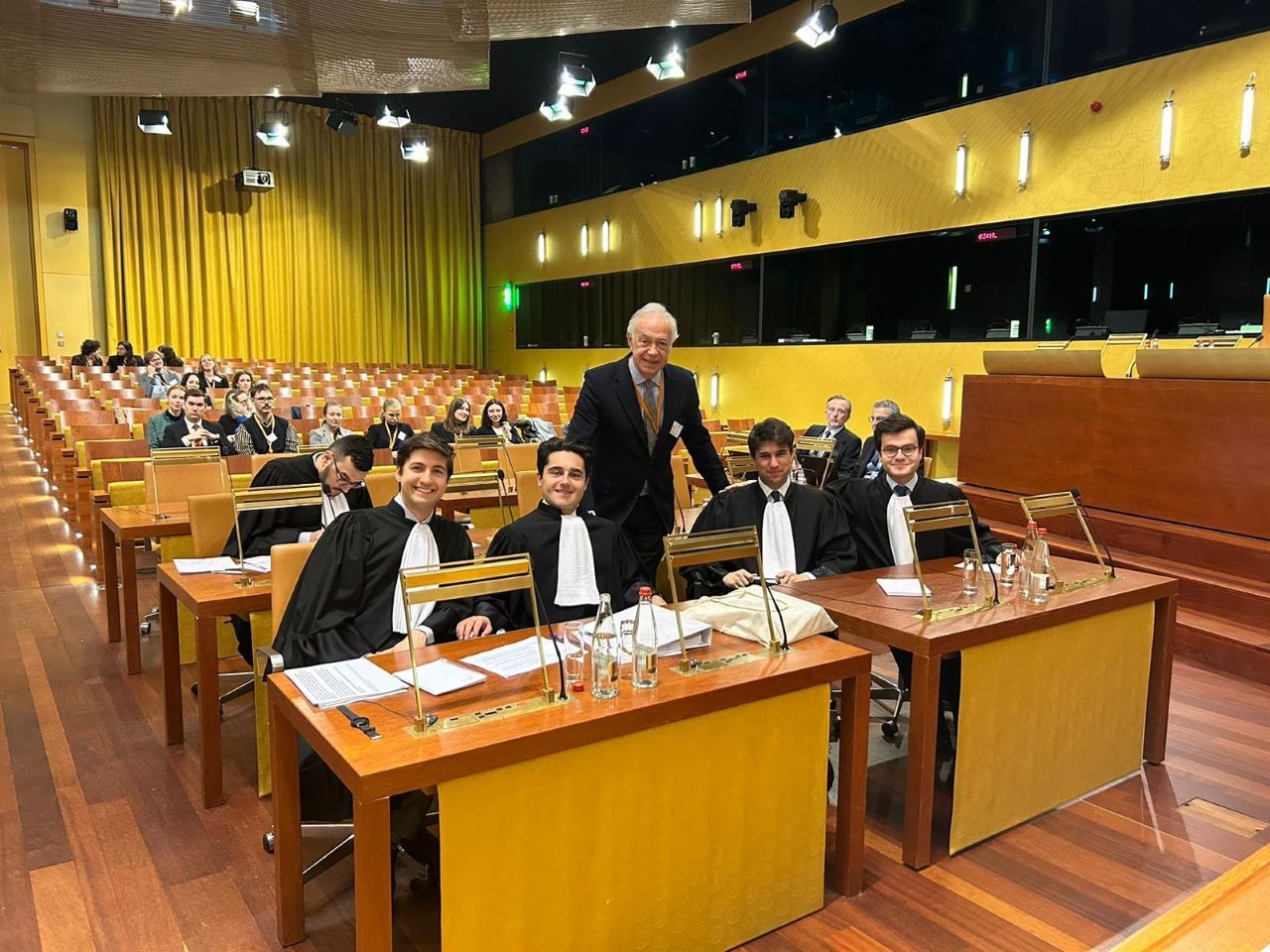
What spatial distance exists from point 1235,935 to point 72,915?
247cm

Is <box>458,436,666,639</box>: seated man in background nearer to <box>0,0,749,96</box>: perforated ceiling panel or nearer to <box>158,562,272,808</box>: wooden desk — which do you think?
<box>158,562,272,808</box>: wooden desk

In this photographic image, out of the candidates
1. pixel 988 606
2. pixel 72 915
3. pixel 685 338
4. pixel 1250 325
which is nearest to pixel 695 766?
pixel 988 606

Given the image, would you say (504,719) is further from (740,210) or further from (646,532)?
(740,210)

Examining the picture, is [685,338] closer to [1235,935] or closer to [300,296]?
[300,296]

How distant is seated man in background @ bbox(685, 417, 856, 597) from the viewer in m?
3.26

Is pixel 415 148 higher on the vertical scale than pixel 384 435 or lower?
higher

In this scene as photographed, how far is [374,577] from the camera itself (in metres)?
2.77

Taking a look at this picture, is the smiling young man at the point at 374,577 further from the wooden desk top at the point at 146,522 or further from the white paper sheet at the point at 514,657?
the wooden desk top at the point at 146,522

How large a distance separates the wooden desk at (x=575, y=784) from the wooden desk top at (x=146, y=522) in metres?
2.13

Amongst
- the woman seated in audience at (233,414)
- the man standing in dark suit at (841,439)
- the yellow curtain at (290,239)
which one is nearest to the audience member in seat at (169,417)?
the woman seated in audience at (233,414)

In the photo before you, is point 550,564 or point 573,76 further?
point 573,76

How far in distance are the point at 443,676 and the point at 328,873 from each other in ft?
2.91

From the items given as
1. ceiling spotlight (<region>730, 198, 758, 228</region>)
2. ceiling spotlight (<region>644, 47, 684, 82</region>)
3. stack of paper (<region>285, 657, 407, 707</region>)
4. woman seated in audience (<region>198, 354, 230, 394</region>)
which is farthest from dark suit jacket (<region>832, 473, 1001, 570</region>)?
woman seated in audience (<region>198, 354, 230, 394</region>)

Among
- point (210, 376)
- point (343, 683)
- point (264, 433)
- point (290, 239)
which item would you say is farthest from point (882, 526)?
point (290, 239)
